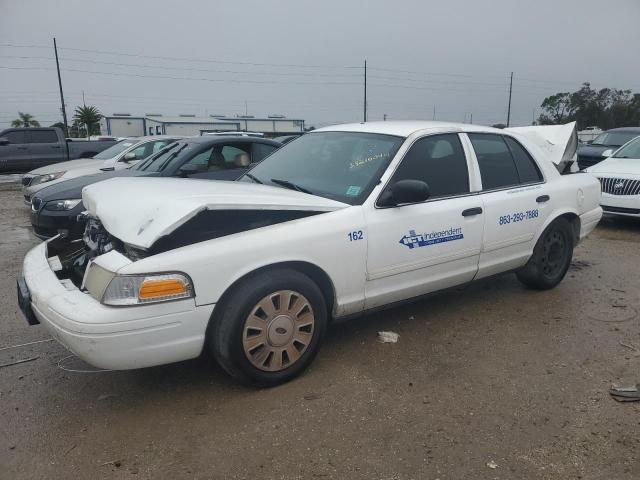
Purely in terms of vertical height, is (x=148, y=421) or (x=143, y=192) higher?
(x=143, y=192)

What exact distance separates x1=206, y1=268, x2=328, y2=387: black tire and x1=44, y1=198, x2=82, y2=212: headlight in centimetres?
396

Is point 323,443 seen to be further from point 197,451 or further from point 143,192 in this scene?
point 143,192

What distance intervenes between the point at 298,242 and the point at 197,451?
4.11 ft

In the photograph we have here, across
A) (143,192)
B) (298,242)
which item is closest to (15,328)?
(143,192)

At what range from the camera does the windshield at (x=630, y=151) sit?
28.6 ft

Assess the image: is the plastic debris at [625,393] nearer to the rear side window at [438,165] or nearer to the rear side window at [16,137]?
the rear side window at [438,165]

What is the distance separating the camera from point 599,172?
8.26 meters

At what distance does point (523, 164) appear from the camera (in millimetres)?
4520

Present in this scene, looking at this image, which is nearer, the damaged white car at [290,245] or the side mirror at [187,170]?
the damaged white car at [290,245]

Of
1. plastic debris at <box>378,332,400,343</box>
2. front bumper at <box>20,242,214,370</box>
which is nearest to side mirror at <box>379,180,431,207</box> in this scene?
plastic debris at <box>378,332,400,343</box>

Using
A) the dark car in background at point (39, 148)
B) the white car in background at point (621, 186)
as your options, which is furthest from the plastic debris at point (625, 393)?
the dark car in background at point (39, 148)

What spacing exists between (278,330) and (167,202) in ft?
3.23

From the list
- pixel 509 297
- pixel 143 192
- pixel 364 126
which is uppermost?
pixel 364 126

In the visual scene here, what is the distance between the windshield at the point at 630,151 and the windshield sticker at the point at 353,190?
23.8 ft
